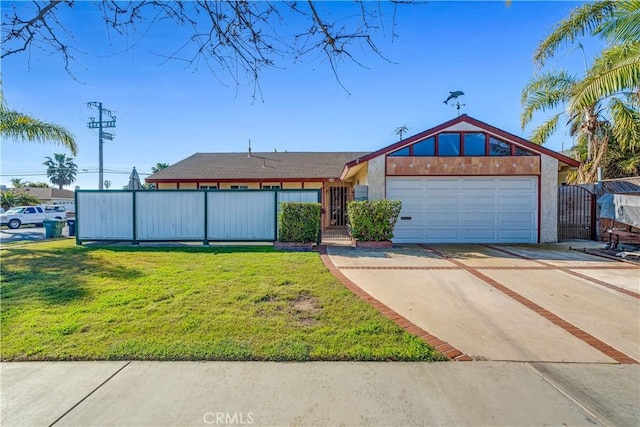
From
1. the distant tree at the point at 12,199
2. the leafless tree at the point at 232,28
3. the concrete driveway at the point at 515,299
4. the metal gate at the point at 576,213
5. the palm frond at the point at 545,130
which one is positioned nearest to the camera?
the leafless tree at the point at 232,28

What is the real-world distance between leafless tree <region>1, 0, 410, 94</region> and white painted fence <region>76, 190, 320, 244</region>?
24.0ft

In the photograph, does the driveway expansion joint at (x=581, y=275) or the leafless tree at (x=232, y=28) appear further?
the driveway expansion joint at (x=581, y=275)

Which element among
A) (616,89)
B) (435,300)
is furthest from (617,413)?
(616,89)

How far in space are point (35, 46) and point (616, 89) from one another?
9.77 meters

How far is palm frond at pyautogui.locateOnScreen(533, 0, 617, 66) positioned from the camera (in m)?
9.22

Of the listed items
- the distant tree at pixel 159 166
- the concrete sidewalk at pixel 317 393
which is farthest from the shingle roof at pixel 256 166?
the distant tree at pixel 159 166

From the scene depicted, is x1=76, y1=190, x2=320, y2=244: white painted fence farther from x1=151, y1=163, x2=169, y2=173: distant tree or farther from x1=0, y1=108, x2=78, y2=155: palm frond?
x1=151, y1=163, x2=169, y2=173: distant tree

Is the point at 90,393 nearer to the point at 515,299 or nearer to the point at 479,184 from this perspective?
the point at 515,299

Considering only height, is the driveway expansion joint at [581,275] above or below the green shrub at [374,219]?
below

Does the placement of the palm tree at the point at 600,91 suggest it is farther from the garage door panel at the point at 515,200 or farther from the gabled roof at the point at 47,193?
the gabled roof at the point at 47,193

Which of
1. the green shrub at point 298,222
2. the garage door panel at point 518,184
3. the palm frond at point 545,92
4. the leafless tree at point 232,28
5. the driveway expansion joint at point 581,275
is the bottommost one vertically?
the driveway expansion joint at point 581,275

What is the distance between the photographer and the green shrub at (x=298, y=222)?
32.1 feet

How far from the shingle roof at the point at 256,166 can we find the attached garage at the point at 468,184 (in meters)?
5.58

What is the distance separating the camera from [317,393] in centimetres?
274
